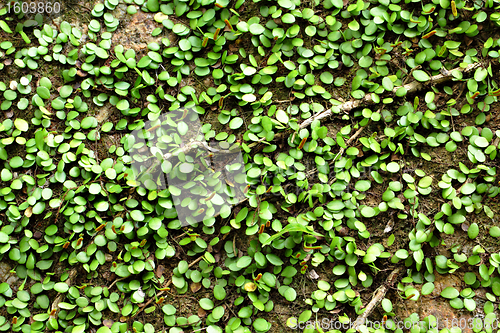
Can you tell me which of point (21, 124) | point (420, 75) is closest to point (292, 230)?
point (420, 75)

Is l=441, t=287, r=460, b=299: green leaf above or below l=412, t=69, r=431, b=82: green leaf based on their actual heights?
below

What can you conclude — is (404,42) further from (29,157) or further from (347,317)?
(29,157)

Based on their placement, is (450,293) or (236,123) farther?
(236,123)

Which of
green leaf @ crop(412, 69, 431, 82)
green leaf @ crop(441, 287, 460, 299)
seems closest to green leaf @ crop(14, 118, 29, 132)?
green leaf @ crop(412, 69, 431, 82)

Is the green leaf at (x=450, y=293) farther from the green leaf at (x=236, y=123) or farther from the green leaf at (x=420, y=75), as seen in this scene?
the green leaf at (x=236, y=123)

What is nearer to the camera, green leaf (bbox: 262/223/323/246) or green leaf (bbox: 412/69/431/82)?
green leaf (bbox: 262/223/323/246)

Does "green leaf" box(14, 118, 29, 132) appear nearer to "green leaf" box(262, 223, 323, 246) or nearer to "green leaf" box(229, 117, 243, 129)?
"green leaf" box(229, 117, 243, 129)

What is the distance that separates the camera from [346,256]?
1751 mm

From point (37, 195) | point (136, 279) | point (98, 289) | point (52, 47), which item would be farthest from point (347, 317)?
point (52, 47)

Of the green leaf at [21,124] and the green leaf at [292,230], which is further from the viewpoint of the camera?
the green leaf at [21,124]

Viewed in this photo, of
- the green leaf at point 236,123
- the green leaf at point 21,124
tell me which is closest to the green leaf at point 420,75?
the green leaf at point 236,123

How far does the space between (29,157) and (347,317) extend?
207 centimetres

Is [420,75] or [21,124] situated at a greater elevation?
[420,75]
